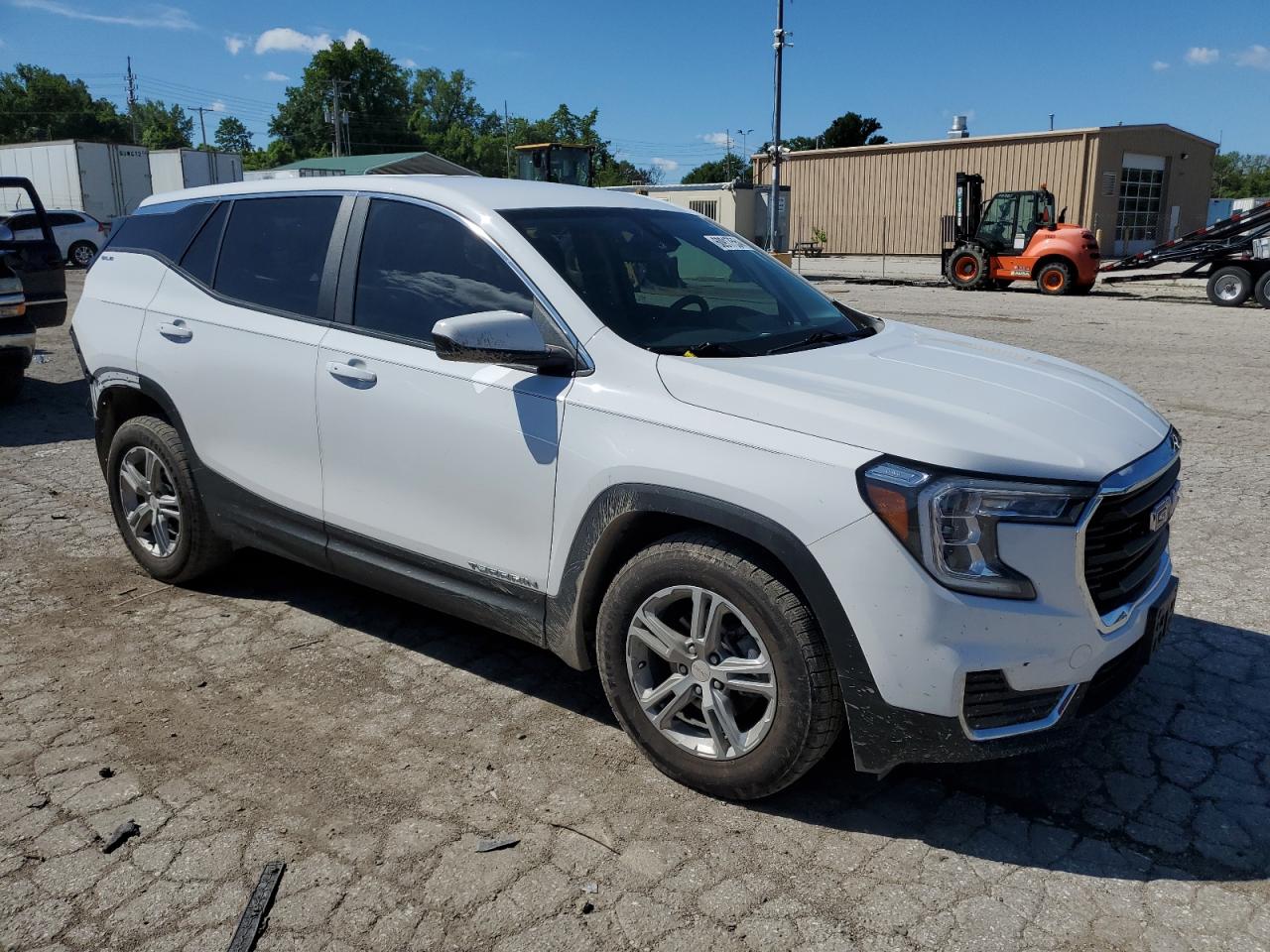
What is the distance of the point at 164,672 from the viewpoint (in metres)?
3.98

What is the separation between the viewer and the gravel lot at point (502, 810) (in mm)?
2572

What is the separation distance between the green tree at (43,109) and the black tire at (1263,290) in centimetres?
9613

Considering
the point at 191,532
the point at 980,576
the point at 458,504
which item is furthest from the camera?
the point at 191,532

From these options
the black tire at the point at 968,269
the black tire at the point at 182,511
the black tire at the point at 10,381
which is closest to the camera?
the black tire at the point at 182,511

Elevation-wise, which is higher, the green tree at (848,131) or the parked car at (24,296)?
the green tree at (848,131)

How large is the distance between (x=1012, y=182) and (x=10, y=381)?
34.2m

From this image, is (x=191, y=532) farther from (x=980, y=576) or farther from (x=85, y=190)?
(x=85, y=190)

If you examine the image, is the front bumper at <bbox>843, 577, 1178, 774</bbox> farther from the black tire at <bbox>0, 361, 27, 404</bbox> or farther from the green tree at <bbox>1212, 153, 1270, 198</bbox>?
the green tree at <bbox>1212, 153, 1270, 198</bbox>

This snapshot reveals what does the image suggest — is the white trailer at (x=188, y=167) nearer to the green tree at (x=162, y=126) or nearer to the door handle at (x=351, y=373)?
the door handle at (x=351, y=373)

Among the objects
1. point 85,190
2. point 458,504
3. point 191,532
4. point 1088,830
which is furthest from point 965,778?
point 85,190

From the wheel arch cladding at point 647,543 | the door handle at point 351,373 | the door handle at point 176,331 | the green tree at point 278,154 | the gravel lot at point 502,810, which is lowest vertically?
the gravel lot at point 502,810

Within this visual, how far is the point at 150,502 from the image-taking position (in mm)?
4738

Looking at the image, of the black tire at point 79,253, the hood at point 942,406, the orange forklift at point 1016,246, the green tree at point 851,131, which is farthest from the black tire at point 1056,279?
the green tree at point 851,131

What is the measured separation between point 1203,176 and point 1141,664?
4354 cm
